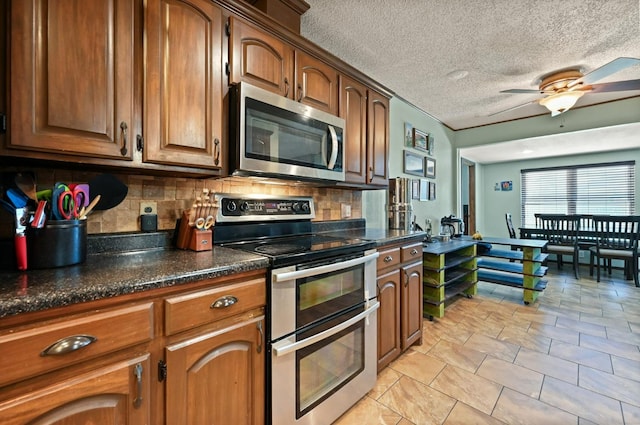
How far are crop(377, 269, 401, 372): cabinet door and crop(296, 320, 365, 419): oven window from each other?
0.26 metres

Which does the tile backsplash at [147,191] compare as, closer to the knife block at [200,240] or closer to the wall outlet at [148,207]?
the wall outlet at [148,207]

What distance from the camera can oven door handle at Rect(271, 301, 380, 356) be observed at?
1.20m

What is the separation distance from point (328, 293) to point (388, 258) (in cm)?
62

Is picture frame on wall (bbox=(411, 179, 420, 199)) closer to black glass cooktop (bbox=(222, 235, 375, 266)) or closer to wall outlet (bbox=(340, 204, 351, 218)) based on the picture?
wall outlet (bbox=(340, 204, 351, 218))

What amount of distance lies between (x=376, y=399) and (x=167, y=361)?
1.30m

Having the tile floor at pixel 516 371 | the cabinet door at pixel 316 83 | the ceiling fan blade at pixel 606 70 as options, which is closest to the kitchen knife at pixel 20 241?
the cabinet door at pixel 316 83

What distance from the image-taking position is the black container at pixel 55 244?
3.15 ft

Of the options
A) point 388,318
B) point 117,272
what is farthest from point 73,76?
point 388,318

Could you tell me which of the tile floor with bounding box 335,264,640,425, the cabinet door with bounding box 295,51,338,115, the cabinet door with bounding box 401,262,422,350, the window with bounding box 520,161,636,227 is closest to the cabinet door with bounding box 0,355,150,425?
the tile floor with bounding box 335,264,640,425

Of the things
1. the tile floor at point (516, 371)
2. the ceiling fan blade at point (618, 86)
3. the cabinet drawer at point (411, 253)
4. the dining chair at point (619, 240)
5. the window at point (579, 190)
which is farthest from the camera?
the window at point (579, 190)

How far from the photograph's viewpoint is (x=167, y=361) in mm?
925

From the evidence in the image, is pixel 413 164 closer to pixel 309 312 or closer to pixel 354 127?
pixel 354 127

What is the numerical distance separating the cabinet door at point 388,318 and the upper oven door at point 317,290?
0.60ft

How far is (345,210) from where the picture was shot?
2.58 meters
